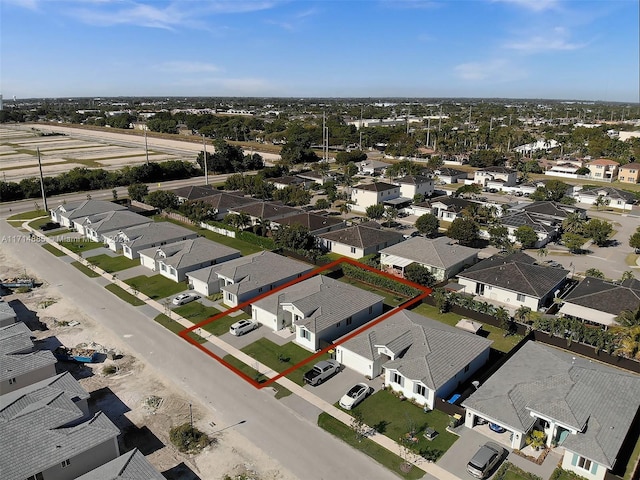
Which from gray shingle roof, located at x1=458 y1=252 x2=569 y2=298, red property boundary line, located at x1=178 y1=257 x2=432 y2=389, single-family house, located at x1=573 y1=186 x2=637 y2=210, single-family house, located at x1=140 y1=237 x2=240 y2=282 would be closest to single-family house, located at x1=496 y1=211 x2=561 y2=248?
gray shingle roof, located at x1=458 y1=252 x2=569 y2=298

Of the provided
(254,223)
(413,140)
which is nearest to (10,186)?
(254,223)

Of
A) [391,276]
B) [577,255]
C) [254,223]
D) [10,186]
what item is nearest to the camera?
[391,276]

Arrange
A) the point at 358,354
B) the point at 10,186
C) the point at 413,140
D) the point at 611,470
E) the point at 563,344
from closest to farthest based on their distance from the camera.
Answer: the point at 611,470 → the point at 358,354 → the point at 563,344 → the point at 10,186 → the point at 413,140

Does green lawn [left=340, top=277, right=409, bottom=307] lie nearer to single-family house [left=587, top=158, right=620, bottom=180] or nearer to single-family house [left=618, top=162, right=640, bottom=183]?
single-family house [left=587, top=158, right=620, bottom=180]

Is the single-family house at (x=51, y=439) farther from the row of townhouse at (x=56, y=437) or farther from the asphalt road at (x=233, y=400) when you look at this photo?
the asphalt road at (x=233, y=400)

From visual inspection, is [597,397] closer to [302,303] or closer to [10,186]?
[302,303]

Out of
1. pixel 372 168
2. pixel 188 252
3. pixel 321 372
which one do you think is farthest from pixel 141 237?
pixel 372 168
